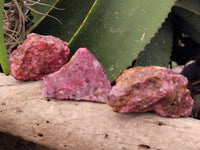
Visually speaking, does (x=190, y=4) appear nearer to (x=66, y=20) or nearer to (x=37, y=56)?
(x=66, y=20)

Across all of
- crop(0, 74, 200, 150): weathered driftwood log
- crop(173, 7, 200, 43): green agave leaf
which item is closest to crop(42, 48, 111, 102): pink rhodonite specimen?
crop(0, 74, 200, 150): weathered driftwood log

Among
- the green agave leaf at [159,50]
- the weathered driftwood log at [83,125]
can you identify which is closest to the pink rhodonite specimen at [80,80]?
the weathered driftwood log at [83,125]

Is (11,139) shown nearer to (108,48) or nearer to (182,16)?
(108,48)

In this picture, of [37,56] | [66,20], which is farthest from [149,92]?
[66,20]

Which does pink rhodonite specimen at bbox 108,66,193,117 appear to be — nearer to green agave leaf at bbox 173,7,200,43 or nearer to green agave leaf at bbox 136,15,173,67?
green agave leaf at bbox 136,15,173,67

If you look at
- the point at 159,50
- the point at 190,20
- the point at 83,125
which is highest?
the point at 190,20

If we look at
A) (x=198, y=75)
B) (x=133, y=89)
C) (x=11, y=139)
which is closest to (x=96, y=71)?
(x=133, y=89)
